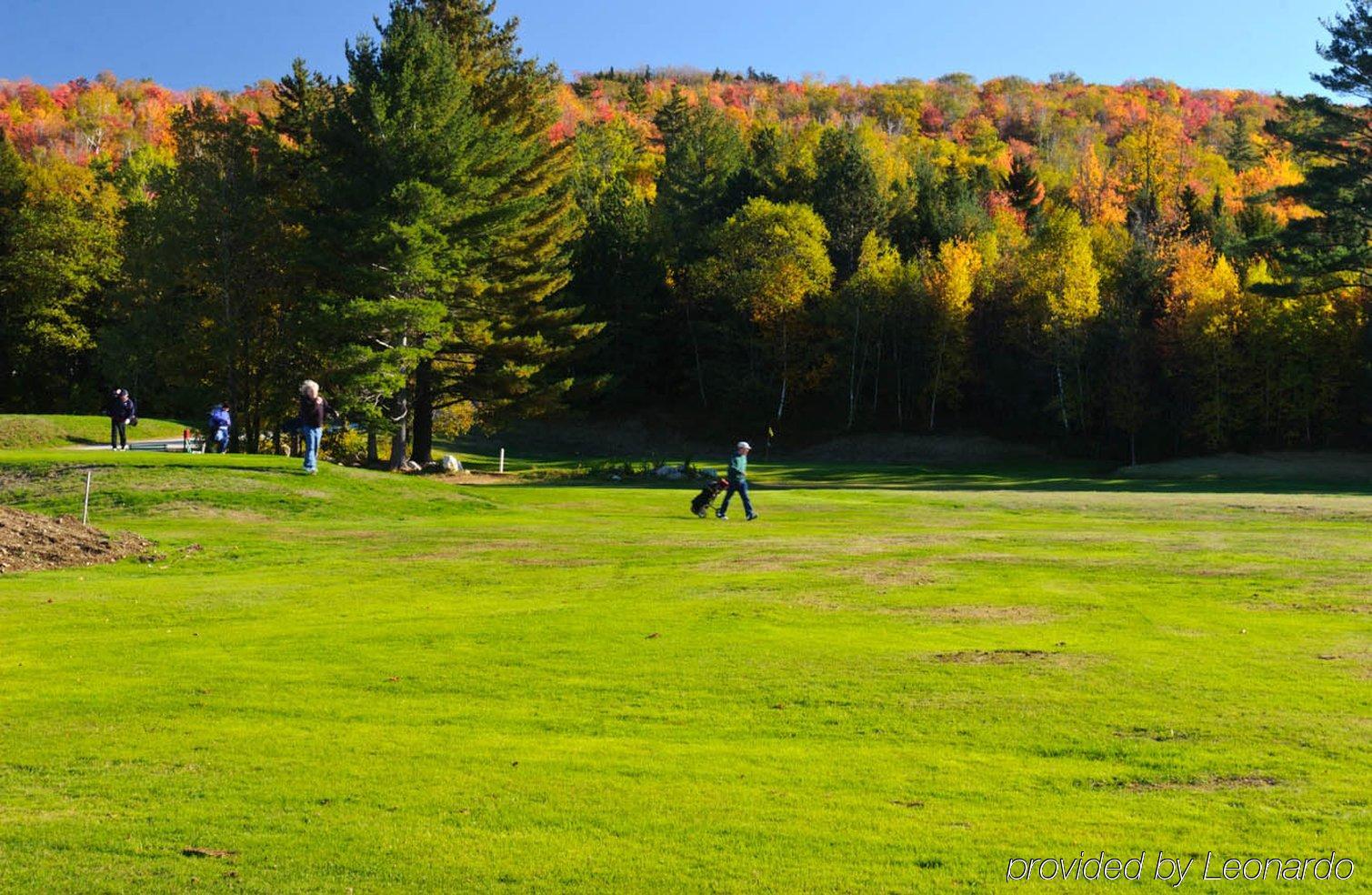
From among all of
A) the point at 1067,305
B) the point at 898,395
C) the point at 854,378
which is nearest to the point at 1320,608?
the point at 1067,305

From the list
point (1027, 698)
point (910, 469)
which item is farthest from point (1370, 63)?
point (1027, 698)

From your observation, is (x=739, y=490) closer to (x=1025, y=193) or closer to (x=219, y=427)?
(x=219, y=427)

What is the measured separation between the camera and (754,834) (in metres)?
7.38

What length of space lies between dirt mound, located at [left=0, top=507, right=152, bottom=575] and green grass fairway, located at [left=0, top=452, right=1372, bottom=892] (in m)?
0.79

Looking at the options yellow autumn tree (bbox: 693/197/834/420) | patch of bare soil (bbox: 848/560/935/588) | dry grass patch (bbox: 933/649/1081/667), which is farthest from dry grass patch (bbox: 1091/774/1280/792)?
yellow autumn tree (bbox: 693/197/834/420)

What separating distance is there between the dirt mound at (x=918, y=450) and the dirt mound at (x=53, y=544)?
60.8 meters

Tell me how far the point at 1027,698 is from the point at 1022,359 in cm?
7243

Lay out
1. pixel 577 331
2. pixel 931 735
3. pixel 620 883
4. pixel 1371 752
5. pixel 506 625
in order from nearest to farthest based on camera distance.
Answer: pixel 620 883 → pixel 1371 752 → pixel 931 735 → pixel 506 625 → pixel 577 331

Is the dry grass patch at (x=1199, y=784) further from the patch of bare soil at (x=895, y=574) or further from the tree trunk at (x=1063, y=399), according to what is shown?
the tree trunk at (x=1063, y=399)

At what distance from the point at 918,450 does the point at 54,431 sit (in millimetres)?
51102

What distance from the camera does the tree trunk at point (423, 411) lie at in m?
52.3

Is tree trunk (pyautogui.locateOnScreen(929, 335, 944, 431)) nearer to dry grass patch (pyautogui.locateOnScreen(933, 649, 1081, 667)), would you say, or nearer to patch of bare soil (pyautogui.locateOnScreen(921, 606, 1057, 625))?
patch of bare soil (pyautogui.locateOnScreen(921, 606, 1057, 625))

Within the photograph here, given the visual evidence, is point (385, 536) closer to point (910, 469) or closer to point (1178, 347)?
point (910, 469)

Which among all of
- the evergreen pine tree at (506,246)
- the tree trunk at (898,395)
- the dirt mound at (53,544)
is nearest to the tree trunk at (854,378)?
the tree trunk at (898,395)
